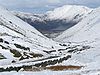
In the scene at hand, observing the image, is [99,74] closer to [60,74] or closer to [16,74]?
[60,74]

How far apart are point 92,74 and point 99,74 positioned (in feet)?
4.18

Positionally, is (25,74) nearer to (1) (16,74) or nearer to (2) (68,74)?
(1) (16,74)

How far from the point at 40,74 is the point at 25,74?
202cm

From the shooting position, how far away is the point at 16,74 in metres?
45.8

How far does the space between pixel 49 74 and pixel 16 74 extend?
428cm

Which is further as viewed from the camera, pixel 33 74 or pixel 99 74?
pixel 33 74

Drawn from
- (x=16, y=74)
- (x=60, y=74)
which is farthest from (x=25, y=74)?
(x=60, y=74)

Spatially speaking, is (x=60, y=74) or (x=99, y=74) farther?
(x=60, y=74)

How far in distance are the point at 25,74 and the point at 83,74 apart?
297 inches

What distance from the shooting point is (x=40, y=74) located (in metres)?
47.2

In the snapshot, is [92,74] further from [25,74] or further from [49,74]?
[25,74]

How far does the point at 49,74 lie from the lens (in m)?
46.8

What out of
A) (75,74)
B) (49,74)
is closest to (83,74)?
(75,74)

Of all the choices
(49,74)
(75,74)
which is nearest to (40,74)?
(49,74)
